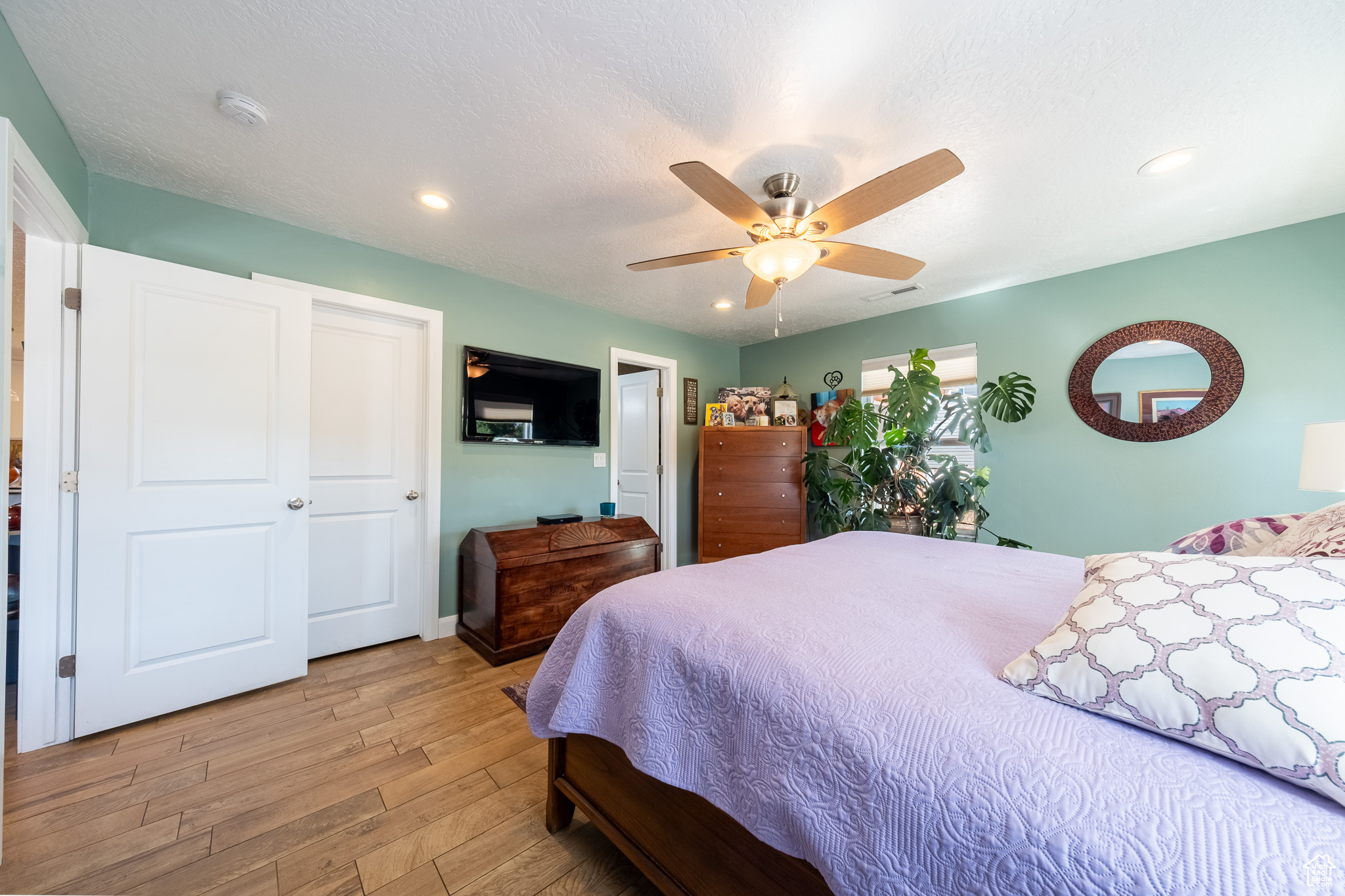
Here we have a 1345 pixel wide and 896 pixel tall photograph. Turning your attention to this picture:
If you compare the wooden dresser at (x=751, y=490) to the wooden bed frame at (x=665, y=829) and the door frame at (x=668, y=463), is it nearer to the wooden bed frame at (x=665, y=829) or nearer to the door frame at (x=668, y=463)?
the door frame at (x=668, y=463)

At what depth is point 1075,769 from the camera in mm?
600

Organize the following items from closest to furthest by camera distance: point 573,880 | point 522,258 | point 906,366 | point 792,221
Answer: point 573,880, point 792,221, point 522,258, point 906,366

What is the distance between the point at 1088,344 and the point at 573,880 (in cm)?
369

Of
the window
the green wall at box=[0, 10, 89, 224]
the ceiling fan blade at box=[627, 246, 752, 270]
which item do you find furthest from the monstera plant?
the green wall at box=[0, 10, 89, 224]

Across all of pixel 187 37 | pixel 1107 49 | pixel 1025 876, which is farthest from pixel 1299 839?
pixel 187 37

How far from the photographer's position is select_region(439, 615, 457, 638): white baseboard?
2.94 meters

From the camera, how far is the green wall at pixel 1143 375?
2582 mm

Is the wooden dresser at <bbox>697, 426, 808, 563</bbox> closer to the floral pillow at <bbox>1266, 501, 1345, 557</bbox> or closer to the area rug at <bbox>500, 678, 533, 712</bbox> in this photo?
the area rug at <bbox>500, 678, 533, 712</bbox>

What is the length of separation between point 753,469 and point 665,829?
312cm

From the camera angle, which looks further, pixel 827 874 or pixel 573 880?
pixel 573 880

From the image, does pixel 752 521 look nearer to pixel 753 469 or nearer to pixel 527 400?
pixel 753 469

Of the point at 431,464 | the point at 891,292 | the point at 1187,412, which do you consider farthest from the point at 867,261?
the point at 431,464

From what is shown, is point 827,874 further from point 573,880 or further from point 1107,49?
point 1107,49

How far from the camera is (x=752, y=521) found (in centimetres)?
405
